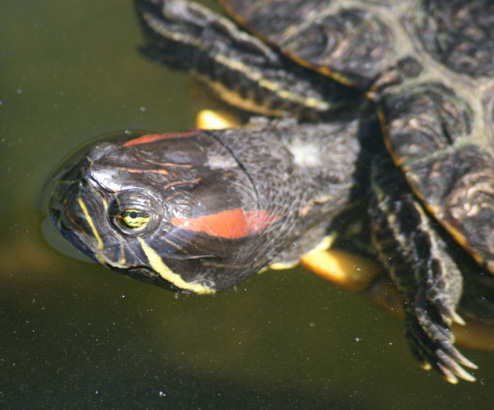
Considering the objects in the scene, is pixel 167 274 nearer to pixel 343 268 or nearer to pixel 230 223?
pixel 230 223

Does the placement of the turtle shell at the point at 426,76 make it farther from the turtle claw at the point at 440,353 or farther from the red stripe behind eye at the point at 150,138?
the red stripe behind eye at the point at 150,138

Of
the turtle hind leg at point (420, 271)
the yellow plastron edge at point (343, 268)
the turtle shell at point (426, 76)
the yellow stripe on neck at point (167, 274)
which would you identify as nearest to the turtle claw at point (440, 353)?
the turtle hind leg at point (420, 271)

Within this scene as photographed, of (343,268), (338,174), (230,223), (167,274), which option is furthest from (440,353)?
(167,274)

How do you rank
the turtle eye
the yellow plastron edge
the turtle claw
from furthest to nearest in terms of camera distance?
1. the yellow plastron edge
2. the turtle claw
3. the turtle eye

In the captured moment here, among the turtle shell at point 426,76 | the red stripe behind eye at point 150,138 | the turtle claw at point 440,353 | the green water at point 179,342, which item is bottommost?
the green water at point 179,342

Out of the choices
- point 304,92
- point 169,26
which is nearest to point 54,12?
point 169,26

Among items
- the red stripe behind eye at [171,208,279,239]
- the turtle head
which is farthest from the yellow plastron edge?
the turtle head

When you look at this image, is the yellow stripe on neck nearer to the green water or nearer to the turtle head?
the turtle head
